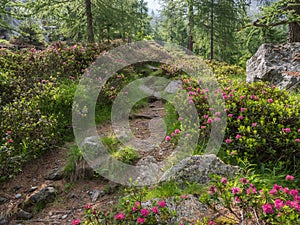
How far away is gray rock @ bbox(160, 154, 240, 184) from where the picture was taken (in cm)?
344

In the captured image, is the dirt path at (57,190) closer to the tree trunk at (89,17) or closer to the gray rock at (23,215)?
the gray rock at (23,215)

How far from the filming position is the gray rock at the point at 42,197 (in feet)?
12.3

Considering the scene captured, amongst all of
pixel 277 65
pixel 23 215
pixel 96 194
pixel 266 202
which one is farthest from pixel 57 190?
pixel 277 65

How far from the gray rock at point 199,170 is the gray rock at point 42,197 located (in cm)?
190

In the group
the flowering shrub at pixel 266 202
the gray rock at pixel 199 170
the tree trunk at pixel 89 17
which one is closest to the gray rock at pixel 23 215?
the gray rock at pixel 199 170

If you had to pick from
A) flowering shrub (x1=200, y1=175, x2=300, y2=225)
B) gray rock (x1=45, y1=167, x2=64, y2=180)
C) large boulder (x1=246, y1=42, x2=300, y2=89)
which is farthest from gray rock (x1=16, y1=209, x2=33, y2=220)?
large boulder (x1=246, y1=42, x2=300, y2=89)

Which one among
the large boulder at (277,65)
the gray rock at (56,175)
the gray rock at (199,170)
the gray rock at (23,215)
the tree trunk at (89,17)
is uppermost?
the tree trunk at (89,17)

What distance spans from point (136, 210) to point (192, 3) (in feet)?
44.3

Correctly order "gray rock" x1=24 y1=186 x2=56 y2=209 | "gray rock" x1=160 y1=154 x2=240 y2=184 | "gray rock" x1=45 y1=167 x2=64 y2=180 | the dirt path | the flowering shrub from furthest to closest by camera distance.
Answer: "gray rock" x1=45 y1=167 x2=64 y2=180
"gray rock" x1=24 y1=186 x2=56 y2=209
the dirt path
"gray rock" x1=160 y1=154 x2=240 y2=184
the flowering shrub

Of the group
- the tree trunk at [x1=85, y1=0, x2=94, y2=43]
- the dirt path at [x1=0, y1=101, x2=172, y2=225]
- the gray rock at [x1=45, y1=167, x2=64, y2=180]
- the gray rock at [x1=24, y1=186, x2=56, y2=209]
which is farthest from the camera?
the tree trunk at [x1=85, y1=0, x2=94, y2=43]

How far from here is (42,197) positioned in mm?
3814

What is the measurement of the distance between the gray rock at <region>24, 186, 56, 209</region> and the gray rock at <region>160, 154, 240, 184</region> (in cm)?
190

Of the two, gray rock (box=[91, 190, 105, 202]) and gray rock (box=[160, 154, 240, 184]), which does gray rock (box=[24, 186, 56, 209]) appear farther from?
gray rock (box=[160, 154, 240, 184])

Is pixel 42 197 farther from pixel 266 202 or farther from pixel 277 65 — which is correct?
pixel 277 65
